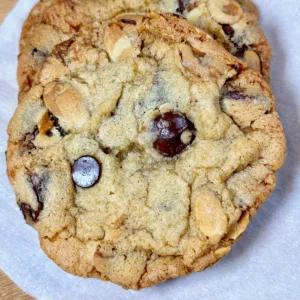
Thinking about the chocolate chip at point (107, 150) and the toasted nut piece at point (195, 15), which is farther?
the toasted nut piece at point (195, 15)

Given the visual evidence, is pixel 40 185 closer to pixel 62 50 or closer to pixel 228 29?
pixel 62 50

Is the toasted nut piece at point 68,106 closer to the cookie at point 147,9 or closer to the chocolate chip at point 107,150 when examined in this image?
the chocolate chip at point 107,150

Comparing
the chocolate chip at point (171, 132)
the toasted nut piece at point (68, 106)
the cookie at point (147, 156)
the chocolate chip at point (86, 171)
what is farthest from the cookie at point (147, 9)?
the chocolate chip at point (86, 171)

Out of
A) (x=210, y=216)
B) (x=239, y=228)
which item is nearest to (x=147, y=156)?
(x=210, y=216)

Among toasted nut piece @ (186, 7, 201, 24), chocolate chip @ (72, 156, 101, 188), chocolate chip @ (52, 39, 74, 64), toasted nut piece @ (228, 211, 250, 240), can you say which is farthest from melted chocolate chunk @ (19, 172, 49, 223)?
toasted nut piece @ (186, 7, 201, 24)

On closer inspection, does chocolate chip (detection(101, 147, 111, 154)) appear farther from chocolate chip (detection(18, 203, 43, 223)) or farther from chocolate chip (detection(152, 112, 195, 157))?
chocolate chip (detection(18, 203, 43, 223))

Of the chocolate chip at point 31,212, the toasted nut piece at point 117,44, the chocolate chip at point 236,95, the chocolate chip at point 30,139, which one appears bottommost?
the chocolate chip at point 31,212

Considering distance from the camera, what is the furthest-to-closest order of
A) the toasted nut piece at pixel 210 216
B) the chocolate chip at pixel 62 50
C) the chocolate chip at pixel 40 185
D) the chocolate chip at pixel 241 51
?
the chocolate chip at pixel 241 51 < the chocolate chip at pixel 62 50 < the chocolate chip at pixel 40 185 < the toasted nut piece at pixel 210 216

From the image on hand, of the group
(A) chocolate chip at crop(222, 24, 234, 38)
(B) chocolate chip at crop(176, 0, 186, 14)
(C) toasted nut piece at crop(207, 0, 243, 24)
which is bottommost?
(B) chocolate chip at crop(176, 0, 186, 14)
